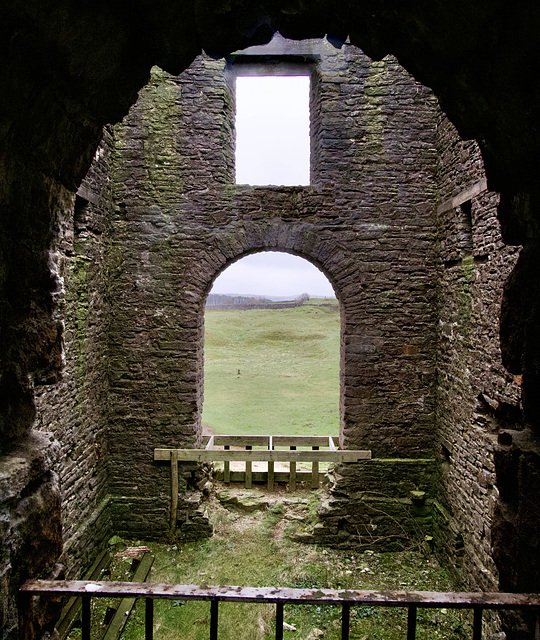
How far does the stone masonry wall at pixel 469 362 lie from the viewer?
4.13m

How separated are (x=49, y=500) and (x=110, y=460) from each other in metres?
4.45

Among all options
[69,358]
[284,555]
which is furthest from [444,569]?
[69,358]

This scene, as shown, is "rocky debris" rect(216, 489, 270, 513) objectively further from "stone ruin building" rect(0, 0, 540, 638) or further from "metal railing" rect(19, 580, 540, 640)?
Result: "metal railing" rect(19, 580, 540, 640)

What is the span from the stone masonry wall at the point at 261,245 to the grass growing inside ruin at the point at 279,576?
87 centimetres

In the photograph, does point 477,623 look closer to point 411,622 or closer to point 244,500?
point 411,622

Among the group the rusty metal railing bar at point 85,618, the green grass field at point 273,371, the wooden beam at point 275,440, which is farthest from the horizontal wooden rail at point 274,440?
the rusty metal railing bar at point 85,618

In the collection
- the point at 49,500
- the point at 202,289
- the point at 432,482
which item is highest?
the point at 202,289

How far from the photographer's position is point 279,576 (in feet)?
16.2

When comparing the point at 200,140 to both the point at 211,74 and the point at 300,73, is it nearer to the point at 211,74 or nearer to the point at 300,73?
the point at 211,74

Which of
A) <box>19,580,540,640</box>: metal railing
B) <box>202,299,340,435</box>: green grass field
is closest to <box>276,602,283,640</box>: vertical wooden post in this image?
<box>19,580,540,640</box>: metal railing

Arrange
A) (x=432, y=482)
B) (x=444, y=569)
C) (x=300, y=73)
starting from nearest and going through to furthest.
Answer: (x=444, y=569) → (x=432, y=482) → (x=300, y=73)

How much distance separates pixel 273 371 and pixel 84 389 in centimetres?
1044

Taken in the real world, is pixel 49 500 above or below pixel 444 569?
above

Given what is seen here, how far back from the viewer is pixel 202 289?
Result: 5.71m
